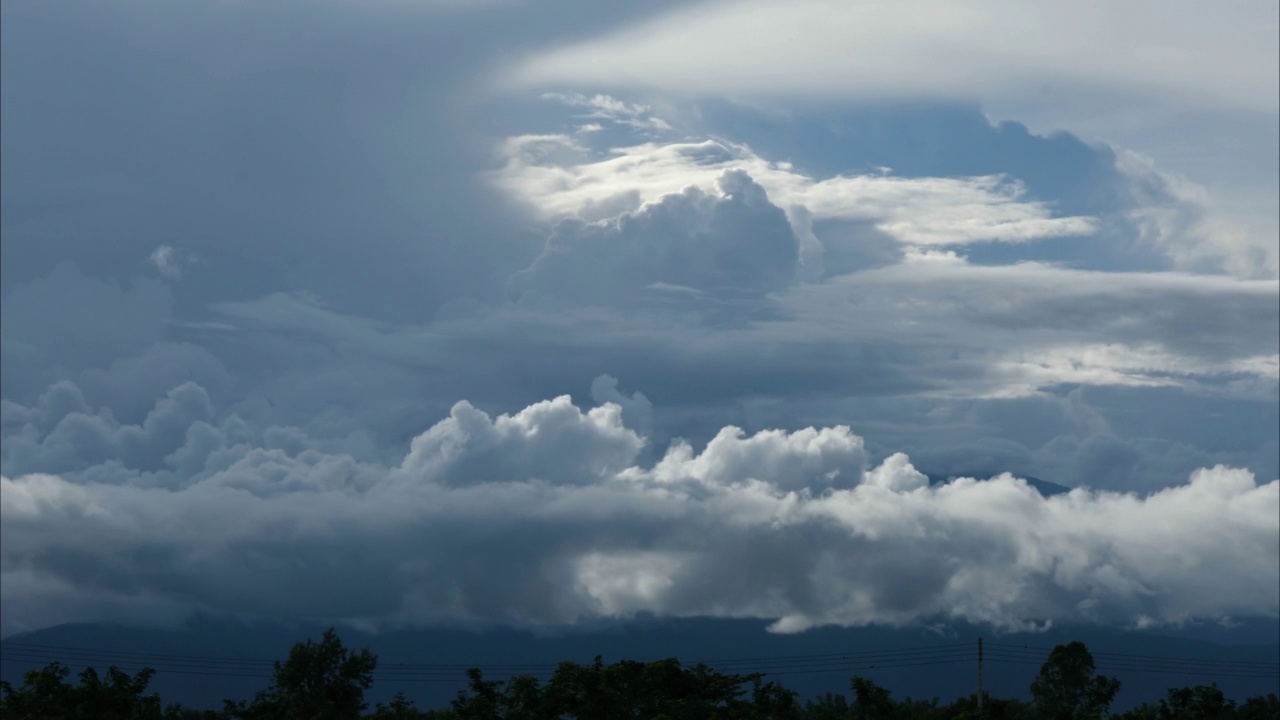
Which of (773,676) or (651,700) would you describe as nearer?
(651,700)

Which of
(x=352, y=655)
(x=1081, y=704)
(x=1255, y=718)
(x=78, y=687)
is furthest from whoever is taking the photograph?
(x=1081, y=704)

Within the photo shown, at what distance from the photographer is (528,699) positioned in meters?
138

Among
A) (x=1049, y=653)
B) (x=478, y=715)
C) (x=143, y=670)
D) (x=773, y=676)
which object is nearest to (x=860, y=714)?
(x=773, y=676)

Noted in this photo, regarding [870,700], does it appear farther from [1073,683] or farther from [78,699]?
[78,699]

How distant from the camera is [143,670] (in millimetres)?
139125

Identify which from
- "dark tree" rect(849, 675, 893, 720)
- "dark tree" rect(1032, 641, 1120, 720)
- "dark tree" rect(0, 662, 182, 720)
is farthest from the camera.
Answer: "dark tree" rect(1032, 641, 1120, 720)

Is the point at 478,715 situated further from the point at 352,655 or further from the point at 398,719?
the point at 352,655

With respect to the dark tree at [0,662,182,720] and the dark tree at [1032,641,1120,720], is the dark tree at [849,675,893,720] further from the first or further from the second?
the dark tree at [0,662,182,720]

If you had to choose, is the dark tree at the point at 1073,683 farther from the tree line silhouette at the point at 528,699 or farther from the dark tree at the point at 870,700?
the dark tree at the point at 870,700

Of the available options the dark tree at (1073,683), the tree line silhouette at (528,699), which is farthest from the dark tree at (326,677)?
the dark tree at (1073,683)

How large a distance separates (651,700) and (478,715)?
1691 centimetres

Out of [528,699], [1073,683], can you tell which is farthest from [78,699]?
[1073,683]

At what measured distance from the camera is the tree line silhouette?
131m

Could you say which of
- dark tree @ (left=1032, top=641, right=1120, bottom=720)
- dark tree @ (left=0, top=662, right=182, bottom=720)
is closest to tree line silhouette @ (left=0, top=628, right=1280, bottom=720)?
dark tree @ (left=0, top=662, right=182, bottom=720)
